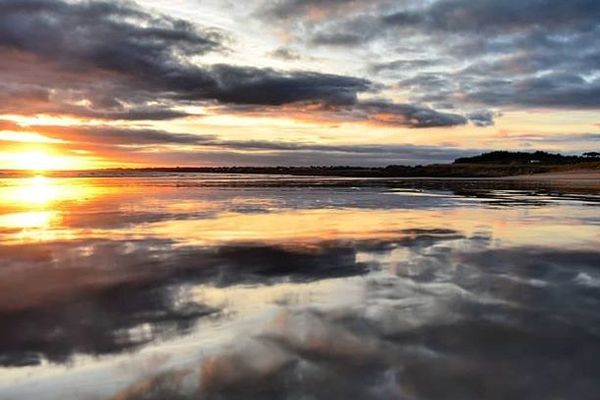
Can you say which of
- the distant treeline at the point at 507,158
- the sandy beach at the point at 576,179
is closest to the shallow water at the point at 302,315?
the sandy beach at the point at 576,179

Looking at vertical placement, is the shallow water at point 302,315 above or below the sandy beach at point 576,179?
below

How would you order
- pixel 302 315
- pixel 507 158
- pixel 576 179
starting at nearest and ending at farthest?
pixel 302 315 < pixel 576 179 < pixel 507 158

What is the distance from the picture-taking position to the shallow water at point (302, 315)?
4656mm

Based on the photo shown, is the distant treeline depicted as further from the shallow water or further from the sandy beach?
the shallow water

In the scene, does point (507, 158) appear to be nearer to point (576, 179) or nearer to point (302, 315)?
point (576, 179)

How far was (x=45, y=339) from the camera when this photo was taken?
5840 mm

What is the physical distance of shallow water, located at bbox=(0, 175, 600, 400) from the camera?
4656 mm

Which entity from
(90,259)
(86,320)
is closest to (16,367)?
(86,320)

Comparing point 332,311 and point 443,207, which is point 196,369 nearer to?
point 332,311

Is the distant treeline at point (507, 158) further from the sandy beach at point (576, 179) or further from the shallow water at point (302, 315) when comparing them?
the shallow water at point (302, 315)

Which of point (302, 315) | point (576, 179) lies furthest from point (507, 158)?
point (302, 315)

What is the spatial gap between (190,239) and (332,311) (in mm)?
7346

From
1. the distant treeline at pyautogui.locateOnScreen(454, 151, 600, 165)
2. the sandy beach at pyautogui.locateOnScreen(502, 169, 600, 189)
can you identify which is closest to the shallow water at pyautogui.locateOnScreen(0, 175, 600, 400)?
the sandy beach at pyautogui.locateOnScreen(502, 169, 600, 189)

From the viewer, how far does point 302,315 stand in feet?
21.9
